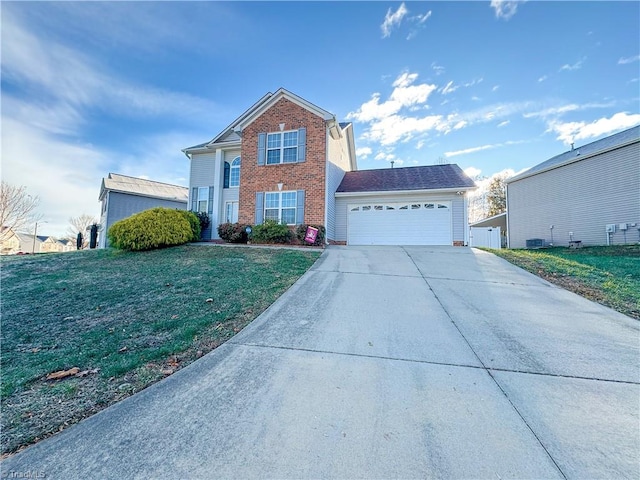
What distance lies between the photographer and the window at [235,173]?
15789mm

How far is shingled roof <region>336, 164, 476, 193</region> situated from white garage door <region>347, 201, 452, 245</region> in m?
0.83

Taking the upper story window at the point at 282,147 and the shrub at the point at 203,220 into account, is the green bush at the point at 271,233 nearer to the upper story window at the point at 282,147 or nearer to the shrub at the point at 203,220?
the upper story window at the point at 282,147

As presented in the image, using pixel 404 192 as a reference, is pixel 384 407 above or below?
below

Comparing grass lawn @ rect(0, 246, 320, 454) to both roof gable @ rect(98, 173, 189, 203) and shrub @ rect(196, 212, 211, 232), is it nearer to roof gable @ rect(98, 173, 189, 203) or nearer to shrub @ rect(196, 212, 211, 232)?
shrub @ rect(196, 212, 211, 232)

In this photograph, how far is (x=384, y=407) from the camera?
8.75 ft

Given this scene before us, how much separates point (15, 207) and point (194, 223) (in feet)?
75.2

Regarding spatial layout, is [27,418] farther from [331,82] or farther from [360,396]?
[331,82]

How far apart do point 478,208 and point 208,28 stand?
133 ft

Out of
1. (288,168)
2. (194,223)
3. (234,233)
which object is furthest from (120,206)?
(288,168)

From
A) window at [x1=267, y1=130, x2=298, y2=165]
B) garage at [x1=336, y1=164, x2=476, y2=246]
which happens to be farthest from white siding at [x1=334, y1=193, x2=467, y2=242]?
window at [x1=267, y1=130, x2=298, y2=165]

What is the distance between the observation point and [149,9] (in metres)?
9.06

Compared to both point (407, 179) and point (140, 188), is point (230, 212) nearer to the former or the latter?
point (407, 179)

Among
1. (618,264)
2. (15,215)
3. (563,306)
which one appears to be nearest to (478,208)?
(618,264)

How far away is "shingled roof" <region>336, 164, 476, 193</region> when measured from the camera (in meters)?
14.2
